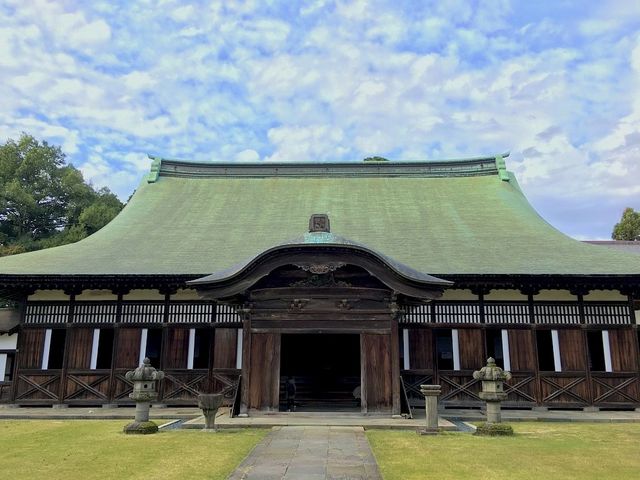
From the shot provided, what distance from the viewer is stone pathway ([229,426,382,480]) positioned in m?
6.89

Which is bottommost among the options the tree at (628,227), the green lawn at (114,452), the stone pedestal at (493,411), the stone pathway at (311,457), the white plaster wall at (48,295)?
the green lawn at (114,452)

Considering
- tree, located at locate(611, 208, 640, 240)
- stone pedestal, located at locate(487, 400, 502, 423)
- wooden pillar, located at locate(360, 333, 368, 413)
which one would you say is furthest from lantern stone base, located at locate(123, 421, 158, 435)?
tree, located at locate(611, 208, 640, 240)

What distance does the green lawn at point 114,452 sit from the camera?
7.06 m

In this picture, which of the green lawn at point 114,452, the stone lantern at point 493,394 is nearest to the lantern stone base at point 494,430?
the stone lantern at point 493,394

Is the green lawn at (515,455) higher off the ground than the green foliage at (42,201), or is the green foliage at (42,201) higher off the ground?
the green foliage at (42,201)

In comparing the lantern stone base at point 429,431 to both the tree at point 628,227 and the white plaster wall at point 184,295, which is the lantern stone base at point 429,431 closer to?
the white plaster wall at point 184,295

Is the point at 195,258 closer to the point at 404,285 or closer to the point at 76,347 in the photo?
the point at 76,347

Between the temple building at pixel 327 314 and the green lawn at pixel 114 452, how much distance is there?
9.76ft

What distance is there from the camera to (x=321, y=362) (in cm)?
1869

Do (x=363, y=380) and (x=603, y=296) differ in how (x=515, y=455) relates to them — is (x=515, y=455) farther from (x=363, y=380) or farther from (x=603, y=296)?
(x=603, y=296)

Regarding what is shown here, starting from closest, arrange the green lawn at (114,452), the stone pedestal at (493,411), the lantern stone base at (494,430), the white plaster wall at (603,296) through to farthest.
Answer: the green lawn at (114,452), the lantern stone base at (494,430), the stone pedestal at (493,411), the white plaster wall at (603,296)

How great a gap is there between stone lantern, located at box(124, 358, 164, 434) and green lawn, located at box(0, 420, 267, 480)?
26cm

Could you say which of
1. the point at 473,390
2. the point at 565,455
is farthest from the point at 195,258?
the point at 565,455

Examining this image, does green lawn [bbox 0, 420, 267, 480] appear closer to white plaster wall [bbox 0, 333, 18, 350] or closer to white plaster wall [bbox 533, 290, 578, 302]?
white plaster wall [bbox 0, 333, 18, 350]
